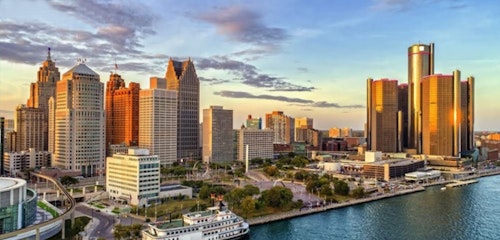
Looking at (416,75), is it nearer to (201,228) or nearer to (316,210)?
(316,210)

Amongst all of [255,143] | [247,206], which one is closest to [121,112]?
[255,143]

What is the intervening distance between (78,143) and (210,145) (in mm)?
39144

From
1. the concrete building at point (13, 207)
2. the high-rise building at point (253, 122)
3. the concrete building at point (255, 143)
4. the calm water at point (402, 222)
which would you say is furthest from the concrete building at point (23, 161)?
the high-rise building at point (253, 122)

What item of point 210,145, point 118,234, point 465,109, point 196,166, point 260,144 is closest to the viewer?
point 118,234

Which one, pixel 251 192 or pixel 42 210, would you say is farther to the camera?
pixel 251 192

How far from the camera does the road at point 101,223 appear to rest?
4594cm

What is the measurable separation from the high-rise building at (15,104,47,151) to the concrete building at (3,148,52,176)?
18.4 metres

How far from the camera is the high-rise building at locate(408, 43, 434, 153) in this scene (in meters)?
159

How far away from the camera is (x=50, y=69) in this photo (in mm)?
126812

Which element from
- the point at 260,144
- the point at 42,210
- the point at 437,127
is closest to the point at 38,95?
the point at 260,144

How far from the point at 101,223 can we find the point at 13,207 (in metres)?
12.6

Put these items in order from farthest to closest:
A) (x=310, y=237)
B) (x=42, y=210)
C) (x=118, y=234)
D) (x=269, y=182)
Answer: (x=269, y=182) < (x=42, y=210) < (x=310, y=237) < (x=118, y=234)

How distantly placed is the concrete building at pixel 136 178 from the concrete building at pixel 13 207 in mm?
19662

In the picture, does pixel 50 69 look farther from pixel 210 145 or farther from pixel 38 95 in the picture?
pixel 210 145
